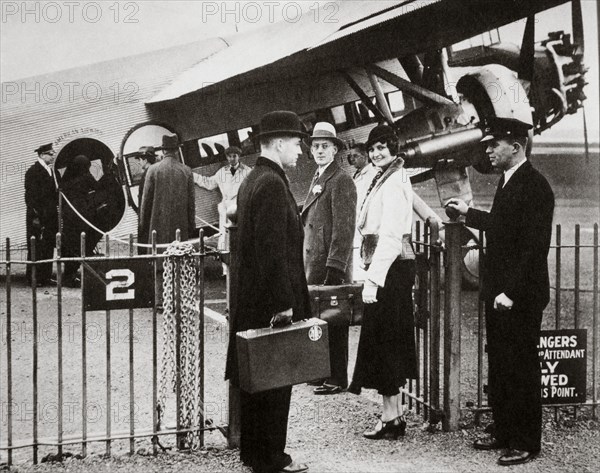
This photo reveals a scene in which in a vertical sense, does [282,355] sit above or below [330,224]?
below

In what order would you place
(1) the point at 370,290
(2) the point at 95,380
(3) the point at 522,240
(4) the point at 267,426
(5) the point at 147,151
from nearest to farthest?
(4) the point at 267,426
(3) the point at 522,240
(1) the point at 370,290
(2) the point at 95,380
(5) the point at 147,151

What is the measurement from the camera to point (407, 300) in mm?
4109

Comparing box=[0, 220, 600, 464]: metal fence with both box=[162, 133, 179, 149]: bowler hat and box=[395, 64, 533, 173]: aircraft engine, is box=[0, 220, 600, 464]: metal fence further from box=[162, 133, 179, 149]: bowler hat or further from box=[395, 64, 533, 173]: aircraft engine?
box=[395, 64, 533, 173]: aircraft engine

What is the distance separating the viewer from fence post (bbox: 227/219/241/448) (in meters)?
3.77

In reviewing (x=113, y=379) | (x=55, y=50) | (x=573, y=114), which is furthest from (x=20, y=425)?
(x=573, y=114)

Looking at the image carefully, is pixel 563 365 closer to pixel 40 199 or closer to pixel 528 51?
pixel 528 51

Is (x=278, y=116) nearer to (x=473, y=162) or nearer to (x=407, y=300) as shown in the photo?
(x=407, y=300)

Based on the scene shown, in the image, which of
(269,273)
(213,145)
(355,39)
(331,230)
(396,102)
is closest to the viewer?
(269,273)

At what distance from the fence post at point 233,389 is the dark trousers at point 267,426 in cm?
36

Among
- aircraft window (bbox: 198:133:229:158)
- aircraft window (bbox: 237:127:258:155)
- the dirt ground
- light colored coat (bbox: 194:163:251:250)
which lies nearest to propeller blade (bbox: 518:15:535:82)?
aircraft window (bbox: 237:127:258:155)

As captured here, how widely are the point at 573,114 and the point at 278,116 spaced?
971 cm

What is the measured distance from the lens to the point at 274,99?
9.74 metres

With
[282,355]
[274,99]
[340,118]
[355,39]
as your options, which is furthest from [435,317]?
[340,118]

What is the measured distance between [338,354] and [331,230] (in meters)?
0.95
